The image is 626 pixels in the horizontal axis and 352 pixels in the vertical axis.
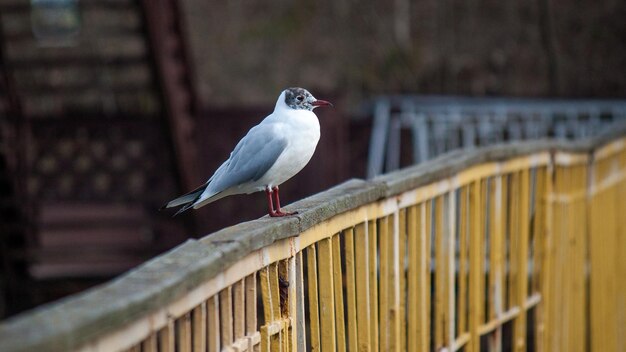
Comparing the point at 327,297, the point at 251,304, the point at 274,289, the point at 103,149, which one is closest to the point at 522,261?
the point at 327,297

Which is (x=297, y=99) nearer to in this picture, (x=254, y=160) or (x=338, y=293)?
(x=254, y=160)

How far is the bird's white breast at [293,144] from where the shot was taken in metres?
3.90

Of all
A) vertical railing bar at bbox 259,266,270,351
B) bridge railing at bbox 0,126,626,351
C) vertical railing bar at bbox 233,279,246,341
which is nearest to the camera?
bridge railing at bbox 0,126,626,351

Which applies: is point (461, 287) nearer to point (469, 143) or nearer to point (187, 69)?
point (187, 69)

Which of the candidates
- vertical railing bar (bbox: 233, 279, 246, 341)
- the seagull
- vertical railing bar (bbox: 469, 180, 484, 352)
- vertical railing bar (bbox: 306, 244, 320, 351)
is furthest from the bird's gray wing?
vertical railing bar (bbox: 233, 279, 246, 341)

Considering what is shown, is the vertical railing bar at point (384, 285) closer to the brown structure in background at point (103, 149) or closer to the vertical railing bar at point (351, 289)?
the vertical railing bar at point (351, 289)

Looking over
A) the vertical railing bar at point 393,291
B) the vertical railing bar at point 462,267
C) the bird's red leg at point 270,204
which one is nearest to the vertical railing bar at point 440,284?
the vertical railing bar at point 462,267

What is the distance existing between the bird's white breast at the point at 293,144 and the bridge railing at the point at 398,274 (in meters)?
0.27

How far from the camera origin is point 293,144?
3.90 meters

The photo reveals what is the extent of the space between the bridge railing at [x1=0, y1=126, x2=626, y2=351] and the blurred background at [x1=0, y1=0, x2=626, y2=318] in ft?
10.8

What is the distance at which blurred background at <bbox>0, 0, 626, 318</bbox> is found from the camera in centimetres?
878

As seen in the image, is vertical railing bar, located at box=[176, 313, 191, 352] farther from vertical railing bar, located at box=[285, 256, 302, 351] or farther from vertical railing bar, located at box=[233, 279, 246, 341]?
vertical railing bar, located at box=[285, 256, 302, 351]

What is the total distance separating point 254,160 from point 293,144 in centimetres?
14

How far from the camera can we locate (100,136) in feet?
32.9
